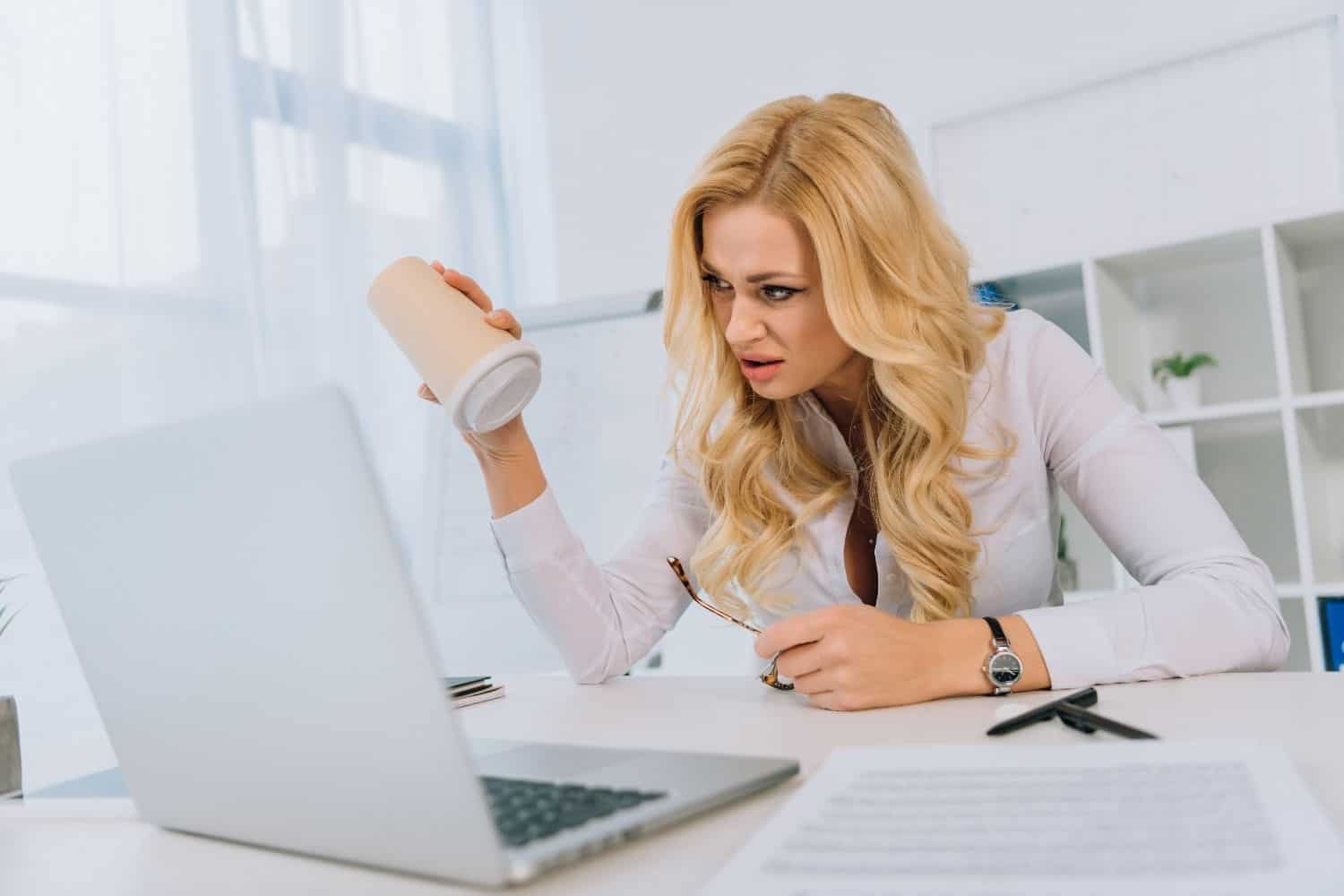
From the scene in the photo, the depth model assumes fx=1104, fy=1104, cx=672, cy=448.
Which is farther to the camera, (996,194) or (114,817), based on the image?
(996,194)

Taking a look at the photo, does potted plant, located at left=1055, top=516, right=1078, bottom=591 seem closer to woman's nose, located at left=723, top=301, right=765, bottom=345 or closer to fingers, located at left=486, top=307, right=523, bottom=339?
woman's nose, located at left=723, top=301, right=765, bottom=345

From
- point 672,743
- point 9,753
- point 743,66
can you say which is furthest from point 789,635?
point 743,66

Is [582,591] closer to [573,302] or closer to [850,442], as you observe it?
[850,442]

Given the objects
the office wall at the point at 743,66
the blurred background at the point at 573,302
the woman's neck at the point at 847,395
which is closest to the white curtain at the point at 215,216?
the blurred background at the point at 573,302

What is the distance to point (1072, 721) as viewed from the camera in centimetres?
75

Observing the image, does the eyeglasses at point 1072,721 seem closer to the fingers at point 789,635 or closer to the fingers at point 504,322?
the fingers at point 789,635

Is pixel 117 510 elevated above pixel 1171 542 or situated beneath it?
elevated above

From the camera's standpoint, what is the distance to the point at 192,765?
0.61 metres

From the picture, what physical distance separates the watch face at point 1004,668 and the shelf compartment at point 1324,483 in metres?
1.61

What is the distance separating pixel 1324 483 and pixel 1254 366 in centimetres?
31

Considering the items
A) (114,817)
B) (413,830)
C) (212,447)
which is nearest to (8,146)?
(114,817)

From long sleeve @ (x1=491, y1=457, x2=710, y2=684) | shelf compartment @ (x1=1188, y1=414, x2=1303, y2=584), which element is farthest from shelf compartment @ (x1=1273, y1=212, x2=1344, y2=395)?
long sleeve @ (x1=491, y1=457, x2=710, y2=684)

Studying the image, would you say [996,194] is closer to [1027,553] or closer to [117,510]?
[1027,553]

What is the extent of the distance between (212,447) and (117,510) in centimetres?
11
